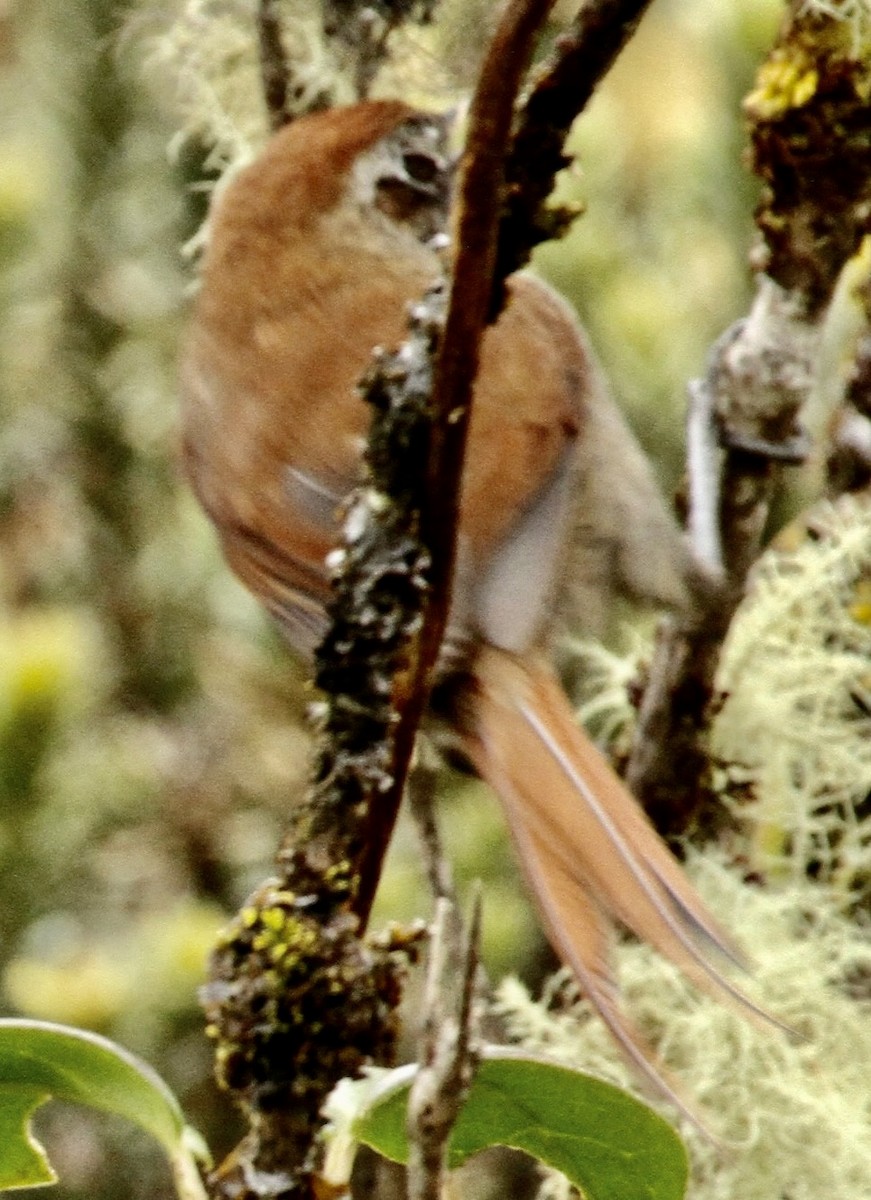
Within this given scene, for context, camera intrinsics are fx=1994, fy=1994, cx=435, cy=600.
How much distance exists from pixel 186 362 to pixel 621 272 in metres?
0.80

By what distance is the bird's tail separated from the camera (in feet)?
4.04

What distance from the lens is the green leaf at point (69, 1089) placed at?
2.62ft

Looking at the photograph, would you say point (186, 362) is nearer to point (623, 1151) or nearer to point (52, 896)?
point (52, 896)

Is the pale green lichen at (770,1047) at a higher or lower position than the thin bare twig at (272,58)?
lower

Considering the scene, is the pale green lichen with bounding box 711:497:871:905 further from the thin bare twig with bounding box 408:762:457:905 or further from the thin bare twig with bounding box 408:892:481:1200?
the thin bare twig with bounding box 408:892:481:1200

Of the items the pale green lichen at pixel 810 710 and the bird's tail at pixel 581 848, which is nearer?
the bird's tail at pixel 581 848

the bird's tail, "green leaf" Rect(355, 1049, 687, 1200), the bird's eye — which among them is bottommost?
the bird's tail

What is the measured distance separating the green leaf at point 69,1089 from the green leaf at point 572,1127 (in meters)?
0.08

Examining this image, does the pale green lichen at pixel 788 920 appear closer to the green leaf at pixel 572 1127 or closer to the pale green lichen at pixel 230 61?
the green leaf at pixel 572 1127

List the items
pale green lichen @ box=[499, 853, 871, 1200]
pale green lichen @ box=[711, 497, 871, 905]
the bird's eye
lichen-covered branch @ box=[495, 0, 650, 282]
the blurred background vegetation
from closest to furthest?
lichen-covered branch @ box=[495, 0, 650, 282]
pale green lichen @ box=[499, 853, 871, 1200]
pale green lichen @ box=[711, 497, 871, 905]
the bird's eye
the blurred background vegetation

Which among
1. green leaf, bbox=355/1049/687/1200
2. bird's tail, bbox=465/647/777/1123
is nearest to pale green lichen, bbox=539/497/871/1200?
bird's tail, bbox=465/647/777/1123

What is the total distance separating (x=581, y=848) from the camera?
1355 mm

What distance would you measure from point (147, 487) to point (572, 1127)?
2.03 metres

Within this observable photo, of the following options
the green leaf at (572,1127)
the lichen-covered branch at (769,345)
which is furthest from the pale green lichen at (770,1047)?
the green leaf at (572,1127)
